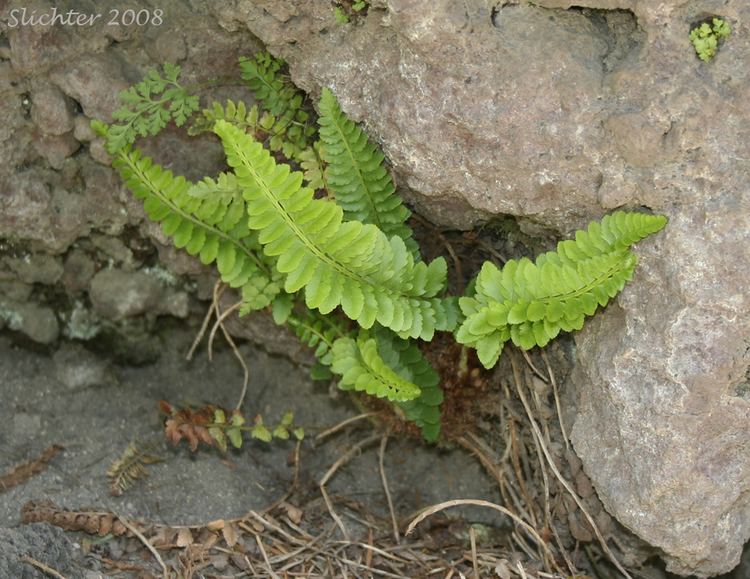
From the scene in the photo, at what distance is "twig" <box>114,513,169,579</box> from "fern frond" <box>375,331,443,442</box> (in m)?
1.06

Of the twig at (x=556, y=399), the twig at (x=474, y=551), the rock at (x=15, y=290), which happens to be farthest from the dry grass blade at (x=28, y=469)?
the twig at (x=556, y=399)

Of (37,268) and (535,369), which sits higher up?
(535,369)

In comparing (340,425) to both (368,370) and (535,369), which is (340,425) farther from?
(535,369)

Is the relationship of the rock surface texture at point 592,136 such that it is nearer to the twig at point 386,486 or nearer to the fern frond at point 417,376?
the fern frond at point 417,376

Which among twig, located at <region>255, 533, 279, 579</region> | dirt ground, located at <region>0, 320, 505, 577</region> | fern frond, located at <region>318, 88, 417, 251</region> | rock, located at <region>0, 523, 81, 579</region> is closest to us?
rock, located at <region>0, 523, 81, 579</region>

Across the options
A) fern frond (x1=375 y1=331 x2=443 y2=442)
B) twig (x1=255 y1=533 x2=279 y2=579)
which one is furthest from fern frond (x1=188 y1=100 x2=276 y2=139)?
twig (x1=255 y1=533 x2=279 y2=579)

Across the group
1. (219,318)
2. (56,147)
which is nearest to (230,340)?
(219,318)

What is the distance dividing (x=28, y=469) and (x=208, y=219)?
3.86 ft

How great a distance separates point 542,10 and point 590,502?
5.75 ft

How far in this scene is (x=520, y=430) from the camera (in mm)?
3818

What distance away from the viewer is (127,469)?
365 centimetres

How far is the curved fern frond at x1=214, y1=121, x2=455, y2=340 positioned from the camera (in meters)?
2.99

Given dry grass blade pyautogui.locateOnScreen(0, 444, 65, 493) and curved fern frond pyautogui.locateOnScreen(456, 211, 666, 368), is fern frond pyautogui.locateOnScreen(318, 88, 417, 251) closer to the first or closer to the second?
curved fern frond pyautogui.locateOnScreen(456, 211, 666, 368)

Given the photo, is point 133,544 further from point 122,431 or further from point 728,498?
point 728,498
